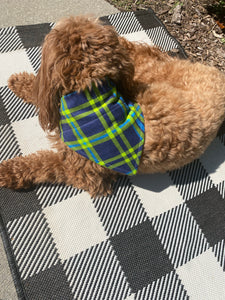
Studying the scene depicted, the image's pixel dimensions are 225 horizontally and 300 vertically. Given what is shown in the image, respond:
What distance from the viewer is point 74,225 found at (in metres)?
2.00

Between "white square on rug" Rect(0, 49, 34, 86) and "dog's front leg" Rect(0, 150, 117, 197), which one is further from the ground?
"white square on rug" Rect(0, 49, 34, 86)

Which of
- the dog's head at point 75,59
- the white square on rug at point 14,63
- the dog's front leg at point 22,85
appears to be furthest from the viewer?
the white square on rug at point 14,63

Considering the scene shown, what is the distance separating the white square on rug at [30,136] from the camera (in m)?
2.20

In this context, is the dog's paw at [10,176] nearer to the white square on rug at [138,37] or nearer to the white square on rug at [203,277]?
the white square on rug at [203,277]

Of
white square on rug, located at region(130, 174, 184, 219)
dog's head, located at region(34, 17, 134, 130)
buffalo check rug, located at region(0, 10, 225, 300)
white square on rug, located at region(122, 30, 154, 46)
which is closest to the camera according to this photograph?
dog's head, located at region(34, 17, 134, 130)

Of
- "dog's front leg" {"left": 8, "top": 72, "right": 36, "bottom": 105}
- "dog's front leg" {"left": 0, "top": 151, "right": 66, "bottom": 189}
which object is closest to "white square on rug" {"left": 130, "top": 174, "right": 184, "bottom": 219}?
"dog's front leg" {"left": 0, "top": 151, "right": 66, "bottom": 189}

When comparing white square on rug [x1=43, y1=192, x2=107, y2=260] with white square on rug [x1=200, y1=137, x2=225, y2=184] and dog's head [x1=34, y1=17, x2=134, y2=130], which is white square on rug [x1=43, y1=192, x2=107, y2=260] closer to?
dog's head [x1=34, y1=17, x2=134, y2=130]

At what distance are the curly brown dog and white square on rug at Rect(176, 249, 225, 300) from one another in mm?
797

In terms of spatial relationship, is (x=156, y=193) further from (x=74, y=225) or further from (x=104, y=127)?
(x=104, y=127)

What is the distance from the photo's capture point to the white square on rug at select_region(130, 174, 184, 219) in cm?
215

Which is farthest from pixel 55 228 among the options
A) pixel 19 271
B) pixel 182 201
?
pixel 182 201

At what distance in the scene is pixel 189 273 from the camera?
6.54ft

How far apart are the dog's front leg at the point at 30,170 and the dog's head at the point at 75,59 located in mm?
556

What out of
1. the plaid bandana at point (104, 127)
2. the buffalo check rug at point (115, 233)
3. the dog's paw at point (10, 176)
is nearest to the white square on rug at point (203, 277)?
the buffalo check rug at point (115, 233)
